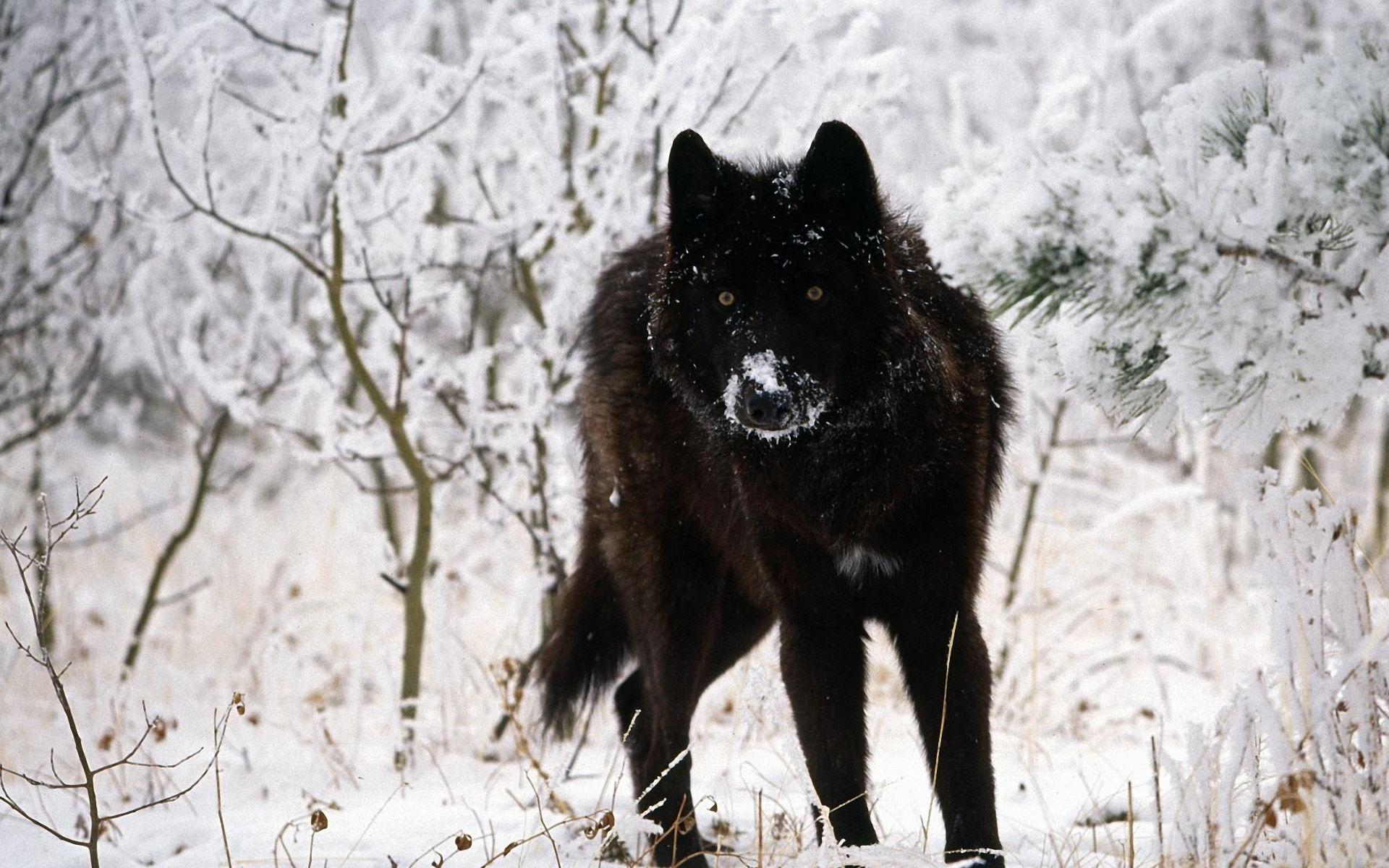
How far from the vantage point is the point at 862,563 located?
2.54 meters

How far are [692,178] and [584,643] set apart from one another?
168cm

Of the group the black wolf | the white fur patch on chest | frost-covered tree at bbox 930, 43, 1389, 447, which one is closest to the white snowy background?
frost-covered tree at bbox 930, 43, 1389, 447

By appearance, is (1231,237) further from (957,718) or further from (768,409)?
(957,718)

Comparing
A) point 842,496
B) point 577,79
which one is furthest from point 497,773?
point 577,79

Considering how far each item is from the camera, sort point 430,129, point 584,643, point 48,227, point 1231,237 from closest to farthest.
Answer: point 1231,237 < point 584,643 < point 430,129 < point 48,227

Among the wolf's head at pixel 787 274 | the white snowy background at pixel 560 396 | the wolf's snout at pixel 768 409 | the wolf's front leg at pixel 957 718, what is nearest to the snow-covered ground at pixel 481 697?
the white snowy background at pixel 560 396

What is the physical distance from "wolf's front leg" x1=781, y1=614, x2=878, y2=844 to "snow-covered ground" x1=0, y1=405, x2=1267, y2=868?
0.12m

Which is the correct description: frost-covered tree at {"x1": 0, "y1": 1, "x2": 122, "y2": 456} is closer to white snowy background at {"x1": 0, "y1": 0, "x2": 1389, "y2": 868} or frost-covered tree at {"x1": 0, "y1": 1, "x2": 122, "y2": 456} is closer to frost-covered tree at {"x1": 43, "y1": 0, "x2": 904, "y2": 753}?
white snowy background at {"x1": 0, "y1": 0, "x2": 1389, "y2": 868}

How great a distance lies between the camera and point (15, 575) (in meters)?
6.97

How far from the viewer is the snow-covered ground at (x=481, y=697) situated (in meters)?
2.97

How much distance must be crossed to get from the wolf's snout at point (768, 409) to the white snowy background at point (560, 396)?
56cm

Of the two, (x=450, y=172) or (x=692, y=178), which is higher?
(x=450, y=172)

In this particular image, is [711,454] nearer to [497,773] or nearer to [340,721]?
[497,773]

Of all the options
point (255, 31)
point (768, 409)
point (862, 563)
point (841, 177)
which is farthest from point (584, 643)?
point (255, 31)
